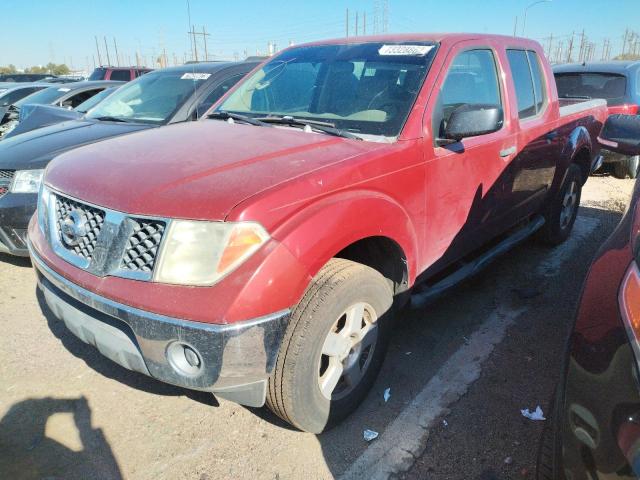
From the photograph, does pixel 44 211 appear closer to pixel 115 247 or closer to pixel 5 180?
pixel 115 247

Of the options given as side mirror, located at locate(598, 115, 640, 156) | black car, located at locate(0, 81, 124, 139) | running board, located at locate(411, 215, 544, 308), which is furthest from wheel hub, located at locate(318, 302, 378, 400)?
black car, located at locate(0, 81, 124, 139)

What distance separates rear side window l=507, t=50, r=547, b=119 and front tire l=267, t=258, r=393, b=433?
7.06 feet

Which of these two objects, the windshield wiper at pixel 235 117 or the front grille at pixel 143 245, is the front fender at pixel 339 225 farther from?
the windshield wiper at pixel 235 117

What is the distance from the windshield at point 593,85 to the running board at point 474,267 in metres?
4.04

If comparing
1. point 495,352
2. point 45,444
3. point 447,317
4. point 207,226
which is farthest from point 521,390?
point 45,444

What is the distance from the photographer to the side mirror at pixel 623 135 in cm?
269

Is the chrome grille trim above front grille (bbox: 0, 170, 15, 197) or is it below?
above

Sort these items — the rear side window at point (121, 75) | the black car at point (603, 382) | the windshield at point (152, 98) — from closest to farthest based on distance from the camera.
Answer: the black car at point (603, 382)
the windshield at point (152, 98)
the rear side window at point (121, 75)

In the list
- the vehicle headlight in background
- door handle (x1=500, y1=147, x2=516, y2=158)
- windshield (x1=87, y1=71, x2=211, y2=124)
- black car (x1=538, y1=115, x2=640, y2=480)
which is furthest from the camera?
windshield (x1=87, y1=71, x2=211, y2=124)

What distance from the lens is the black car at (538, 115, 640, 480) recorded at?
124 centimetres

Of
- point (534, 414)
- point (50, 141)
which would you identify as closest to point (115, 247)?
point (534, 414)

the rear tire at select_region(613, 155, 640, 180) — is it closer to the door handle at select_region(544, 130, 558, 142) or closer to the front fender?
the door handle at select_region(544, 130, 558, 142)

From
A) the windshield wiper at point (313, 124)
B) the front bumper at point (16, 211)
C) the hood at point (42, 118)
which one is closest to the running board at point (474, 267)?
the windshield wiper at point (313, 124)

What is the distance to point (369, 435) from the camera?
2473mm
